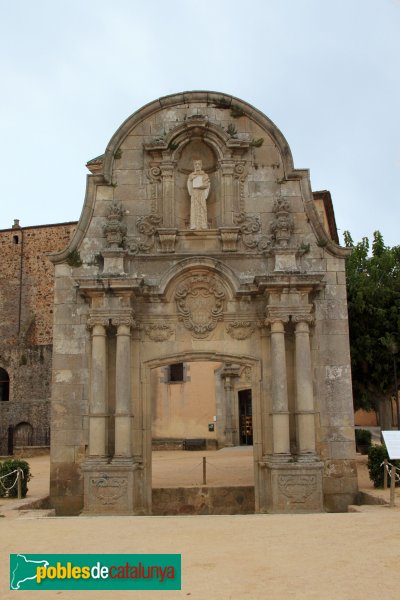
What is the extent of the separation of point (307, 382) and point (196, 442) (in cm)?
1947

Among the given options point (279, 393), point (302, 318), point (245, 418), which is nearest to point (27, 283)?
point (245, 418)

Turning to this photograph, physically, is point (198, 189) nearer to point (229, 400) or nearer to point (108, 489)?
point (108, 489)

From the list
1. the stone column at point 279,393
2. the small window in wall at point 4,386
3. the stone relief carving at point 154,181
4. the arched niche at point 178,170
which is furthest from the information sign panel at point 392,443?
the small window in wall at point 4,386

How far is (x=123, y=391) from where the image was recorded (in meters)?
12.6

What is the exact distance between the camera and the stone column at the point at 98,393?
12555 mm

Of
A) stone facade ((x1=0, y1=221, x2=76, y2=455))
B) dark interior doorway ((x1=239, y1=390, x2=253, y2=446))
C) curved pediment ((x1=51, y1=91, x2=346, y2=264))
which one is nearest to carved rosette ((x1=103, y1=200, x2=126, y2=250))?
curved pediment ((x1=51, y1=91, x2=346, y2=264))

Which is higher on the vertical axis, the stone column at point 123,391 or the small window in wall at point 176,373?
the small window in wall at point 176,373

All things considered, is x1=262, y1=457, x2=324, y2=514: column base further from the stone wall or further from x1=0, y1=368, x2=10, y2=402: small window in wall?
x1=0, y1=368, x2=10, y2=402: small window in wall

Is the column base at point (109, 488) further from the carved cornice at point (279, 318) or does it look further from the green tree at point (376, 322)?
the green tree at point (376, 322)

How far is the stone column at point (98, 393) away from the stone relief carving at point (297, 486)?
10.8 feet

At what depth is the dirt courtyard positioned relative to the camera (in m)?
5.94

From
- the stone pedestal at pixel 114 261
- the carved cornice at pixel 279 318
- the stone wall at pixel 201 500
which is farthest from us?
the stone wall at pixel 201 500

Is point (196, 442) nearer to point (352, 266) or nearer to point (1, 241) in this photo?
point (352, 266)

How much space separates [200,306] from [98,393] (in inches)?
102
